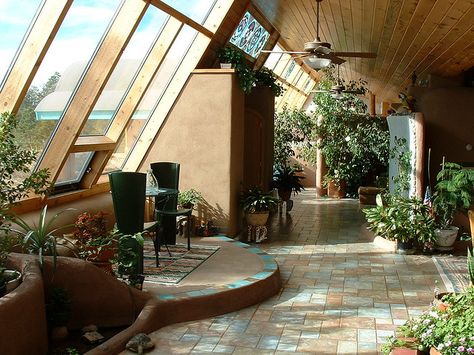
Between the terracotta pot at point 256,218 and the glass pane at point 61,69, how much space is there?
341 centimetres

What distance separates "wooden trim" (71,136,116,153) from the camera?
21.4 ft

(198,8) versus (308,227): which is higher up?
(198,8)

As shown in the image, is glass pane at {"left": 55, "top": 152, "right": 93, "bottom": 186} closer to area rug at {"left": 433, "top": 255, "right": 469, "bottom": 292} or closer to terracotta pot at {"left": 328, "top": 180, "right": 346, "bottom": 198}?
area rug at {"left": 433, "top": 255, "right": 469, "bottom": 292}

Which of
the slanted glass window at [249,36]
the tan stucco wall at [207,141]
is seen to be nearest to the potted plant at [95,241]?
the tan stucco wall at [207,141]

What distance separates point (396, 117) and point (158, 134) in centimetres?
395

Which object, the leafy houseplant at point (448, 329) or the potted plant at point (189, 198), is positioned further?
the potted plant at point (189, 198)

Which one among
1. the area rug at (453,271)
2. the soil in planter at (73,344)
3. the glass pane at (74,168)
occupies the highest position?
the glass pane at (74,168)

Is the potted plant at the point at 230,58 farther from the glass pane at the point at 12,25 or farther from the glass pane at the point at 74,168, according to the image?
the glass pane at the point at 12,25

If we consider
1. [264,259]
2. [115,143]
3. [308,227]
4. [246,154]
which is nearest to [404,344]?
[264,259]

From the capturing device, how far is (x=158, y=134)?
8.30 metres

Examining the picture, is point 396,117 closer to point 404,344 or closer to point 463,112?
point 463,112

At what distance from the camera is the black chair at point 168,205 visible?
6.79m

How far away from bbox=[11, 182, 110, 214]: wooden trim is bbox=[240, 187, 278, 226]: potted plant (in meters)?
2.06

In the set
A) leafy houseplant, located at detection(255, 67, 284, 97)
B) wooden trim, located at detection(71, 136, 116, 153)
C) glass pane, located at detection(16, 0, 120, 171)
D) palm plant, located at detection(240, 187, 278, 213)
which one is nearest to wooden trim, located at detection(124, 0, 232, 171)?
wooden trim, located at detection(71, 136, 116, 153)
